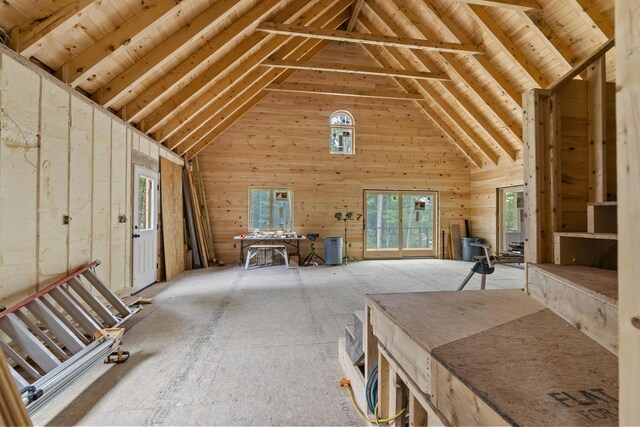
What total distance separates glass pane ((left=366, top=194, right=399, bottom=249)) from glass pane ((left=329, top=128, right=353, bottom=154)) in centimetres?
152

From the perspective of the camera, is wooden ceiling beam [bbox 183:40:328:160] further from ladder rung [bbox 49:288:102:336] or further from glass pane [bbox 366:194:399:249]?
ladder rung [bbox 49:288:102:336]

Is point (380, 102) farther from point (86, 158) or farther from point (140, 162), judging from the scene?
point (86, 158)

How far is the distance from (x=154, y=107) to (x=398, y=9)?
16.6 ft

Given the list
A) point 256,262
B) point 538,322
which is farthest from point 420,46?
point 256,262

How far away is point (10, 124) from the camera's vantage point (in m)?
2.38

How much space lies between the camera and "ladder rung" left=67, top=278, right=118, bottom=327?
292 centimetres

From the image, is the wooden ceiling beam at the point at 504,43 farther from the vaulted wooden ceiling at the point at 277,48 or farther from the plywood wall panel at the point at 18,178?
the plywood wall panel at the point at 18,178

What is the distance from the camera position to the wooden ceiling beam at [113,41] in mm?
2910

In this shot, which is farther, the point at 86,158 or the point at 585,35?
the point at 585,35

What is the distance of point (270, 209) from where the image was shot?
7.64 meters

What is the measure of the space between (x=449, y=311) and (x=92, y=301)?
11.5ft

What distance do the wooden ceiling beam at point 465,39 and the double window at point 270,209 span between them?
4.95m

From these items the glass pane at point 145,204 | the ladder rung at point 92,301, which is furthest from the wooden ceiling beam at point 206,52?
the ladder rung at point 92,301

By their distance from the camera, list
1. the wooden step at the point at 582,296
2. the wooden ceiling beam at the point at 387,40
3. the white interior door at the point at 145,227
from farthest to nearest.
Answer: the wooden ceiling beam at the point at 387,40 < the white interior door at the point at 145,227 < the wooden step at the point at 582,296
